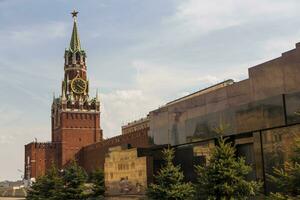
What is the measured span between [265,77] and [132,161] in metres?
13.4

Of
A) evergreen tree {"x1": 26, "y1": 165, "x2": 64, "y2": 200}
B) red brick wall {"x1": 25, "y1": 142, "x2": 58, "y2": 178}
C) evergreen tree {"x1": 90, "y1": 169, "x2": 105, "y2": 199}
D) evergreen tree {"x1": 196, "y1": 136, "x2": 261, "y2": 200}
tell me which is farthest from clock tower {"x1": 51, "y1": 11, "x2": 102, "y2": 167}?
evergreen tree {"x1": 196, "y1": 136, "x2": 261, "y2": 200}

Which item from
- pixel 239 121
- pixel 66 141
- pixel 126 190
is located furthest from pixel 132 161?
pixel 66 141

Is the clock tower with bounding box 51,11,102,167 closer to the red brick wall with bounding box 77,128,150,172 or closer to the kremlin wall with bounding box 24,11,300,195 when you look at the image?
the red brick wall with bounding box 77,128,150,172

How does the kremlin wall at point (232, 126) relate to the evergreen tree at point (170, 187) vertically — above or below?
above

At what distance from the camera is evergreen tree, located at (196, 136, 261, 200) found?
1916 cm

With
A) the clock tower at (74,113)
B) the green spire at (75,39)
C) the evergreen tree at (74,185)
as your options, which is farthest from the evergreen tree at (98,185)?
the green spire at (75,39)

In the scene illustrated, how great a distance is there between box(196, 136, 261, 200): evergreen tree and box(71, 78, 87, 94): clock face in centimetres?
8665

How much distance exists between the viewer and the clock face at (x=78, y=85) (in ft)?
343

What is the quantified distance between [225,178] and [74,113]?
84.8 meters

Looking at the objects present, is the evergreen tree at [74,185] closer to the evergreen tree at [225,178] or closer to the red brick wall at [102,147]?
the evergreen tree at [225,178]

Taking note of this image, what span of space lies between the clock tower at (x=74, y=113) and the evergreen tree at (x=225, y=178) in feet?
274

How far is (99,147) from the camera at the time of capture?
309 ft

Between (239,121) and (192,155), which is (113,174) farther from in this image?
(239,121)

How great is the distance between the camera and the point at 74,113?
335ft
